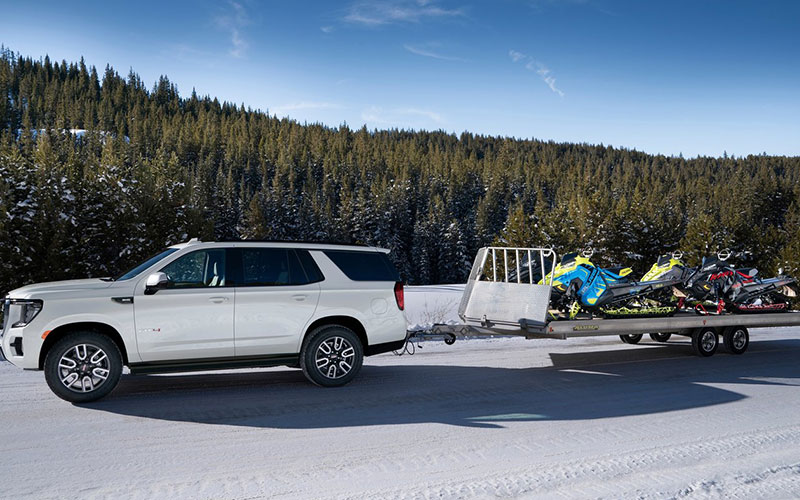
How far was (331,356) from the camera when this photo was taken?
7.85 m

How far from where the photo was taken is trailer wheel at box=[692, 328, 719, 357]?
10.6 m

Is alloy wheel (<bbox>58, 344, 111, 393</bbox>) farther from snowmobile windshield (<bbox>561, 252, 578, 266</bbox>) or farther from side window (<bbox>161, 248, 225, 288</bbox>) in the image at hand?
snowmobile windshield (<bbox>561, 252, 578, 266</bbox>)

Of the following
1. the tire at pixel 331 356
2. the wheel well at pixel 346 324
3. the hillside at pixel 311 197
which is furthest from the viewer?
the hillside at pixel 311 197

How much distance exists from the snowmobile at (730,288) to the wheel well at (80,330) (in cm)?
979

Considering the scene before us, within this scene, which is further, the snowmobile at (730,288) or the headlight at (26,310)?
the snowmobile at (730,288)

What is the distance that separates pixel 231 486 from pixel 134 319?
3.24 m

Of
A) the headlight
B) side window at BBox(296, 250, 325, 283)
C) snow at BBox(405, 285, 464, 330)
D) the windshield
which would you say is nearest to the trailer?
side window at BBox(296, 250, 325, 283)

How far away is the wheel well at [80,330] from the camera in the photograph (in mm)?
6672

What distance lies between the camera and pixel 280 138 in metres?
158

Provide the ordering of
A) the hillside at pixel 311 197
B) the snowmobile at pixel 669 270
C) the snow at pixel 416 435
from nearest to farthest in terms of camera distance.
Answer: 1. the snow at pixel 416 435
2. the snowmobile at pixel 669 270
3. the hillside at pixel 311 197

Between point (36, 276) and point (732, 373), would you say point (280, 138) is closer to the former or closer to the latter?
point (36, 276)

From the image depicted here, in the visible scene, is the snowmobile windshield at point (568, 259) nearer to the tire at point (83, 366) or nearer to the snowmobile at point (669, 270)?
the snowmobile at point (669, 270)

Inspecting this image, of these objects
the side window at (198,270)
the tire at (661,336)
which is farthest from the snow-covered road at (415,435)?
the tire at (661,336)

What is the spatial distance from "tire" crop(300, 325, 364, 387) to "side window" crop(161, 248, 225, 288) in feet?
4.82
